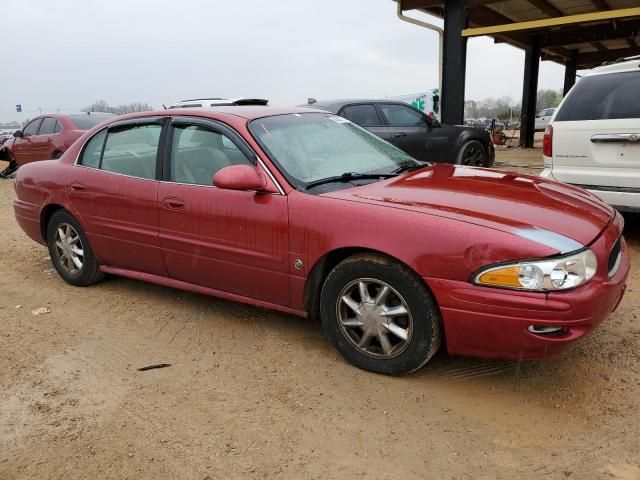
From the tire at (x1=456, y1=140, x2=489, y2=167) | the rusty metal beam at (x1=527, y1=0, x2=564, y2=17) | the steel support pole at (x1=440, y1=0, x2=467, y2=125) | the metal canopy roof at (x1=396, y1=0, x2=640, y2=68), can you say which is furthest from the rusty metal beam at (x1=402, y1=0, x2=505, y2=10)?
the tire at (x1=456, y1=140, x2=489, y2=167)

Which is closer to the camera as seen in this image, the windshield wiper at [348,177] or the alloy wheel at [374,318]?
the alloy wheel at [374,318]

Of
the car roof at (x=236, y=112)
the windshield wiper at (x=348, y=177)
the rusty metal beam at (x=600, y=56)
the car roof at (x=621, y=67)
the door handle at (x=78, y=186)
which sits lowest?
the door handle at (x=78, y=186)

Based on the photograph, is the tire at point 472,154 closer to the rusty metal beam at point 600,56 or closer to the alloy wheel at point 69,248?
the alloy wheel at point 69,248

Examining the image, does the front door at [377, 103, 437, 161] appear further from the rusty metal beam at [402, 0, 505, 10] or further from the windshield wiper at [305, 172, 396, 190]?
the windshield wiper at [305, 172, 396, 190]

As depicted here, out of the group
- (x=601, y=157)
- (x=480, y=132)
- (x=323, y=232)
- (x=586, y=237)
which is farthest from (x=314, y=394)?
(x=480, y=132)

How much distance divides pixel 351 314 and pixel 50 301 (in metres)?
2.75

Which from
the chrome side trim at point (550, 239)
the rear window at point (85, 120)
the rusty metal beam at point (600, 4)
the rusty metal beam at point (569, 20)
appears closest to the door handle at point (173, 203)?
the chrome side trim at point (550, 239)

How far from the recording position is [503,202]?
292 centimetres

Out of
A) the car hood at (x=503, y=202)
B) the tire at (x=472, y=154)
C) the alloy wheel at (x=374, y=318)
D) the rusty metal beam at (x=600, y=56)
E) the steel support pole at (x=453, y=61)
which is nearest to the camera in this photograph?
the car hood at (x=503, y=202)

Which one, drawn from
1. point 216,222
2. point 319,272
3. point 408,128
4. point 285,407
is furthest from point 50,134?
point 285,407

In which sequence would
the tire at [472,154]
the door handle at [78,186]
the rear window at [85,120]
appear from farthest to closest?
1. the rear window at [85,120]
2. the tire at [472,154]
3. the door handle at [78,186]

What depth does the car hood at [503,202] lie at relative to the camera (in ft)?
8.66

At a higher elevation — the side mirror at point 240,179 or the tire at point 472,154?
the side mirror at point 240,179

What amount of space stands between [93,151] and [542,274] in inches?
143
